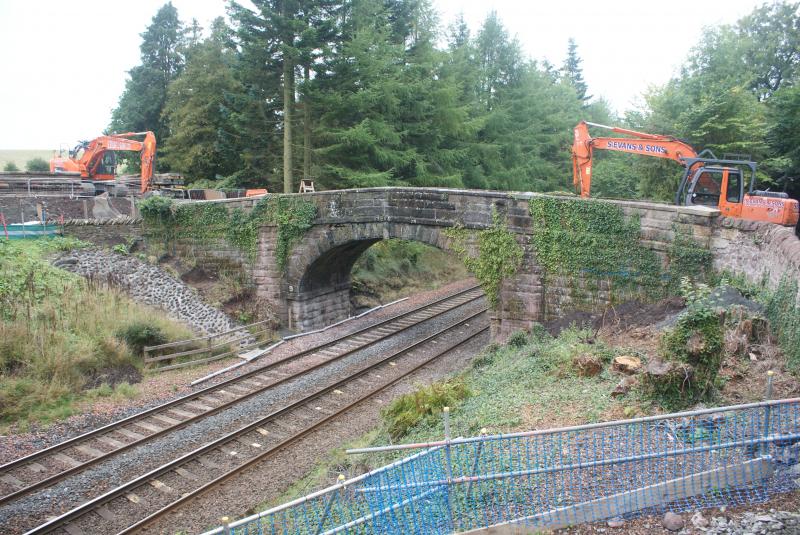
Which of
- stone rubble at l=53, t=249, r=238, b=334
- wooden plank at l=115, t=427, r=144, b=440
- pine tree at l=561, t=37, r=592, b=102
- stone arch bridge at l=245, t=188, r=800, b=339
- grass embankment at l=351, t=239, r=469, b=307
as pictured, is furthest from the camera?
pine tree at l=561, t=37, r=592, b=102

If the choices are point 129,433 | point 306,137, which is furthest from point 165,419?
point 306,137

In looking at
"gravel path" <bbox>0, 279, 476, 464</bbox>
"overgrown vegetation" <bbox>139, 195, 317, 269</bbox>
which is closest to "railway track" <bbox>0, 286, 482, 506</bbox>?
"gravel path" <bbox>0, 279, 476, 464</bbox>

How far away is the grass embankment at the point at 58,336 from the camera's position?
1195cm

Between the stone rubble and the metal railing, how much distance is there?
43.6 ft

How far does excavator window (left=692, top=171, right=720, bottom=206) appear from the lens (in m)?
15.4

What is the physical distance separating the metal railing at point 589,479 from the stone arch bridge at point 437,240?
3840 millimetres

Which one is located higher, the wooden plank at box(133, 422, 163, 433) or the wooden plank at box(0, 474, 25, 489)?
the wooden plank at box(133, 422, 163, 433)

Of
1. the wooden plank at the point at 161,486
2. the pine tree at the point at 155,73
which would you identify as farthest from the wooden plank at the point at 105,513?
the pine tree at the point at 155,73

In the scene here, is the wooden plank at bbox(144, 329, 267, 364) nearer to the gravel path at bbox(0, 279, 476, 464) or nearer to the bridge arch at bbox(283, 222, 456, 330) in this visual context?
the gravel path at bbox(0, 279, 476, 464)

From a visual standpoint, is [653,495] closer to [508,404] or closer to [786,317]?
[508,404]

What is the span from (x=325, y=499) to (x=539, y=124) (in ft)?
112

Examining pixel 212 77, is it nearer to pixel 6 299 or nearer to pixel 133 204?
pixel 133 204

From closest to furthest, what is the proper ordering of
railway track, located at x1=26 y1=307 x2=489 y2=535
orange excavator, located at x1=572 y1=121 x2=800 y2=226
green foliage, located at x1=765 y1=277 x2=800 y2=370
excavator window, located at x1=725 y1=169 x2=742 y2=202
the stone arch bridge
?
green foliage, located at x1=765 y1=277 x2=800 y2=370 < railway track, located at x1=26 y1=307 x2=489 y2=535 < the stone arch bridge < orange excavator, located at x1=572 y1=121 x2=800 y2=226 < excavator window, located at x1=725 y1=169 x2=742 y2=202

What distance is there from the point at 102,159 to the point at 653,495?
2729 cm
